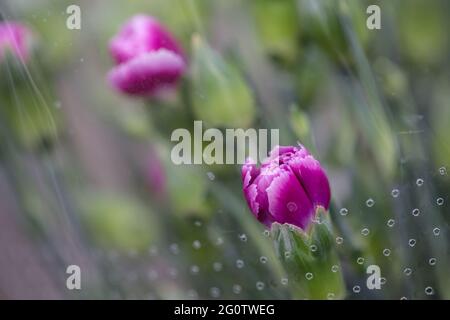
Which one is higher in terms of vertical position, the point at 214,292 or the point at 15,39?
the point at 15,39

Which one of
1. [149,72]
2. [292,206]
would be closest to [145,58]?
[149,72]

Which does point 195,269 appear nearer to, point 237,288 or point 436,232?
point 237,288

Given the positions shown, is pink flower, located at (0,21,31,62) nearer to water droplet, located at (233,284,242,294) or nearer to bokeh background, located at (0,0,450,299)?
bokeh background, located at (0,0,450,299)

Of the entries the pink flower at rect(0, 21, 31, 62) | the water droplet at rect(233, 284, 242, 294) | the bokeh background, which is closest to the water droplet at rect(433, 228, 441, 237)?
the bokeh background
